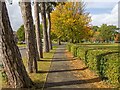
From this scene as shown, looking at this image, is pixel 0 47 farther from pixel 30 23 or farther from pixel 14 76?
pixel 30 23

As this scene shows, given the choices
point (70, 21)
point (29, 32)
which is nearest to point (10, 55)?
point (29, 32)

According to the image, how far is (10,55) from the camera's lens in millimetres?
10594

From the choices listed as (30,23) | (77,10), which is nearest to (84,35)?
(77,10)

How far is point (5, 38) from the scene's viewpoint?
1048 cm

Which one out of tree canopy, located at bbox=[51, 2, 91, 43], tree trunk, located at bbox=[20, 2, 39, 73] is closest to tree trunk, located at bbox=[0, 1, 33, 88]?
tree trunk, located at bbox=[20, 2, 39, 73]

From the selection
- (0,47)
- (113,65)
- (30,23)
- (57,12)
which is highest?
(57,12)

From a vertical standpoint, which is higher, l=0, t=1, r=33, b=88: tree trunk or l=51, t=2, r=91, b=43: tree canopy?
l=51, t=2, r=91, b=43: tree canopy

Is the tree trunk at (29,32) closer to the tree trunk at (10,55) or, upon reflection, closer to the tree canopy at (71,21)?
the tree trunk at (10,55)

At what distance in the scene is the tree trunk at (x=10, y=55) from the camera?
10461 millimetres

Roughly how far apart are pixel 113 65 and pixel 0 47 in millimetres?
4238

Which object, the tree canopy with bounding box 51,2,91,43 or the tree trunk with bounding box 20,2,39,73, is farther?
the tree canopy with bounding box 51,2,91,43

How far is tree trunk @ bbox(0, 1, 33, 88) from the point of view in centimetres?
1046

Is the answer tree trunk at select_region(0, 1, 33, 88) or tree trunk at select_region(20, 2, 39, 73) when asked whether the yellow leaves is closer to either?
tree trunk at select_region(20, 2, 39, 73)

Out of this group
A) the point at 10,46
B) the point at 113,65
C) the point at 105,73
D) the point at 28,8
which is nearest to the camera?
the point at 113,65
